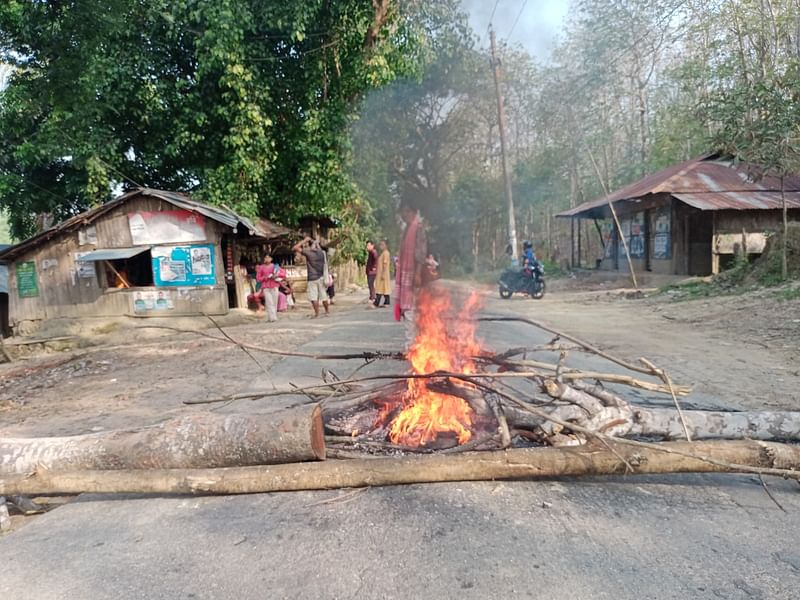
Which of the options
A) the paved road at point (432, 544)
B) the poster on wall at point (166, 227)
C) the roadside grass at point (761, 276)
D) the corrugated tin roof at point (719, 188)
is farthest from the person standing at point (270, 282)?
the corrugated tin roof at point (719, 188)

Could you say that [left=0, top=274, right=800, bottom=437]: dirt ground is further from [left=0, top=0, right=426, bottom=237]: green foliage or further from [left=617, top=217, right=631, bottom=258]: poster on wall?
[left=617, top=217, right=631, bottom=258]: poster on wall

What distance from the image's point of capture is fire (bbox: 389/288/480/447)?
3.96 m

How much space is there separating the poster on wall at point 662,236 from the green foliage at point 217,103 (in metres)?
11.7

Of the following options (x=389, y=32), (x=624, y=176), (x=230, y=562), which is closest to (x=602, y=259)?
(x=624, y=176)

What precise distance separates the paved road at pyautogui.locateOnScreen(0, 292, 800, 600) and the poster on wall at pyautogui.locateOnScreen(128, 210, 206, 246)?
37.4ft

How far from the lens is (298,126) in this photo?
16203 mm

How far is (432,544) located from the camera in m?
2.72

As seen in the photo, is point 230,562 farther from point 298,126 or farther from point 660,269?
point 660,269

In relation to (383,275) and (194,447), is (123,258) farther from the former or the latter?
(194,447)

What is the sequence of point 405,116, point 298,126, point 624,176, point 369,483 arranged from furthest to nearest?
point 624,176, point 298,126, point 405,116, point 369,483

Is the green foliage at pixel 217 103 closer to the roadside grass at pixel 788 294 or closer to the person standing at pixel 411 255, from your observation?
the person standing at pixel 411 255

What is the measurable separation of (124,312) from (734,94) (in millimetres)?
17163

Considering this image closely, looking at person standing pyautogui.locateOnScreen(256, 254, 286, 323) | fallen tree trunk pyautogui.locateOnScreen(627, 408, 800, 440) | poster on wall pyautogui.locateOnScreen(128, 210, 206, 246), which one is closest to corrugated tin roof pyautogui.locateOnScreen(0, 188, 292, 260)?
poster on wall pyautogui.locateOnScreen(128, 210, 206, 246)

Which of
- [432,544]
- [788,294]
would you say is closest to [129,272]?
[432,544]
